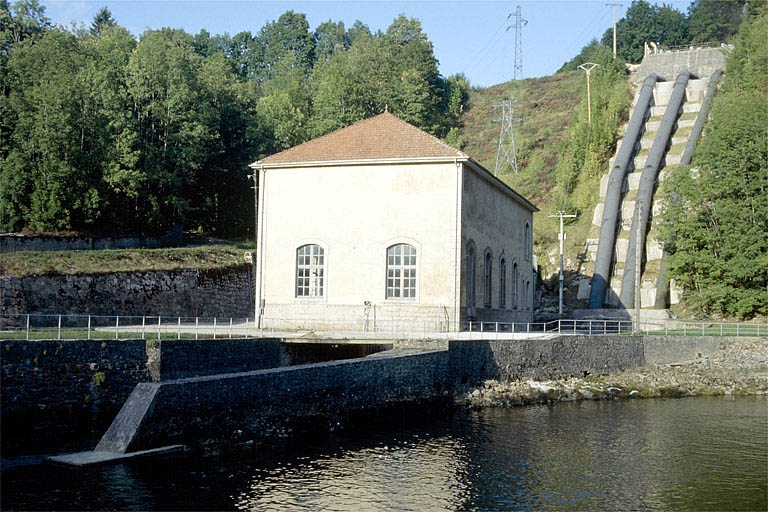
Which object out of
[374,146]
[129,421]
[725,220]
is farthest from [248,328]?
[725,220]

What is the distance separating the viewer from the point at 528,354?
86.0ft

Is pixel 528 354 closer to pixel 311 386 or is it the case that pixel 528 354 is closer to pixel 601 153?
pixel 311 386

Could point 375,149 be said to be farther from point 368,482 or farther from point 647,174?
point 647,174

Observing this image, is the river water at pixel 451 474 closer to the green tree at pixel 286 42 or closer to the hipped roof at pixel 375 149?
the hipped roof at pixel 375 149

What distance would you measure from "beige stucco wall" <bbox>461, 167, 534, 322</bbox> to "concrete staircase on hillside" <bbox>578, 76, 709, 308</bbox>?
13.1 m

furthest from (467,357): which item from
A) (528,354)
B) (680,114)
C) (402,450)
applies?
(680,114)

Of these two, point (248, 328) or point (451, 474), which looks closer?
point (451, 474)

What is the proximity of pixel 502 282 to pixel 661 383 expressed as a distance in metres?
9.01

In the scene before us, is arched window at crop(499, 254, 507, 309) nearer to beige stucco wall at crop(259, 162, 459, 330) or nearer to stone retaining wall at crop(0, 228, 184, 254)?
beige stucco wall at crop(259, 162, 459, 330)

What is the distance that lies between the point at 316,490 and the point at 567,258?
45377 mm

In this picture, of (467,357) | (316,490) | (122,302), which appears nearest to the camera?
(316,490)

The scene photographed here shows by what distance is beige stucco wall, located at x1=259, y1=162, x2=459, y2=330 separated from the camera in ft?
89.4

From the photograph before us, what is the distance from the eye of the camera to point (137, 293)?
3153cm

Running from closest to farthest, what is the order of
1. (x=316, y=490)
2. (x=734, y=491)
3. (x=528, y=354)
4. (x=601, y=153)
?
(x=316, y=490)
(x=734, y=491)
(x=528, y=354)
(x=601, y=153)
